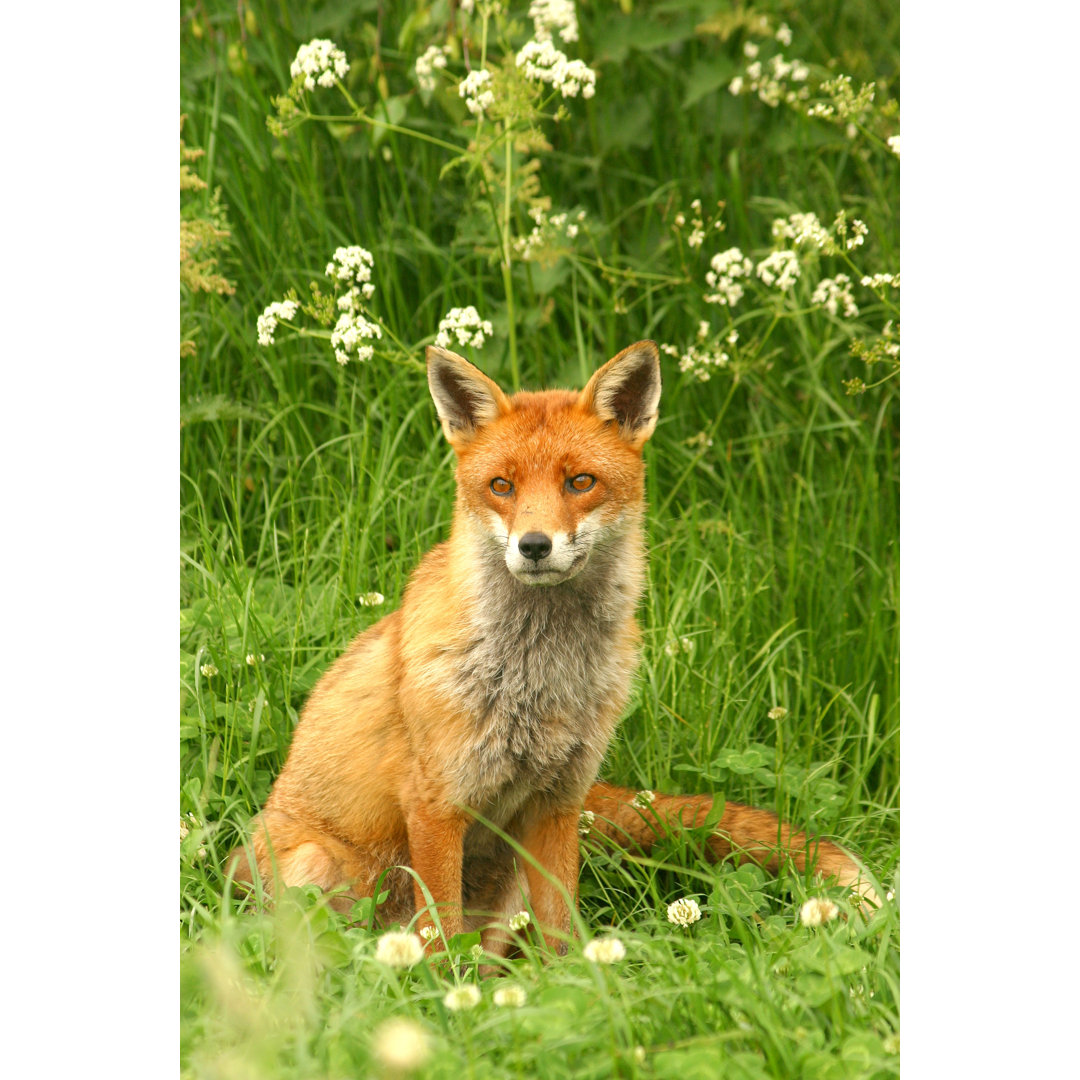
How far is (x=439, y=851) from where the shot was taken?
355 cm

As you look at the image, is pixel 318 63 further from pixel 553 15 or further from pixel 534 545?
pixel 534 545

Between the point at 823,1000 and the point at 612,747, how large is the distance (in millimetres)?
1797

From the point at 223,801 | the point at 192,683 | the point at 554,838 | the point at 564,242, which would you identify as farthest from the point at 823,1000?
the point at 564,242

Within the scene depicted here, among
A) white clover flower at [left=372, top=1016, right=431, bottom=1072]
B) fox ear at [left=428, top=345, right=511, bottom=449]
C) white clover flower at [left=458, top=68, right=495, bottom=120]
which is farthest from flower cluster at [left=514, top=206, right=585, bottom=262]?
white clover flower at [left=372, top=1016, right=431, bottom=1072]

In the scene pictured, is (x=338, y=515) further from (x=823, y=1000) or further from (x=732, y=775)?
(x=823, y=1000)

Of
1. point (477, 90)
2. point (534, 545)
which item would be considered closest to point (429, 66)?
point (477, 90)

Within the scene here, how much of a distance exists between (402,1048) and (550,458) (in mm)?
1658

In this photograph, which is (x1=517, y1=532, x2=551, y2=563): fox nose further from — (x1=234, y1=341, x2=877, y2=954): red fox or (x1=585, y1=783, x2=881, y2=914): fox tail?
(x1=585, y1=783, x2=881, y2=914): fox tail

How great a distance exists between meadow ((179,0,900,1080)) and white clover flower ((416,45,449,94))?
2cm

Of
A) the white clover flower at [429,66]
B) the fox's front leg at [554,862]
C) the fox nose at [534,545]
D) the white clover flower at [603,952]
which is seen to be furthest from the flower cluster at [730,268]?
the white clover flower at [603,952]

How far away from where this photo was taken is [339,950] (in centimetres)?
309

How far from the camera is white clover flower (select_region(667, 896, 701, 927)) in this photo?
3.57m

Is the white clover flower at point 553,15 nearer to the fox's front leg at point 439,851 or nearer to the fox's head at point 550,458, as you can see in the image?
the fox's head at point 550,458

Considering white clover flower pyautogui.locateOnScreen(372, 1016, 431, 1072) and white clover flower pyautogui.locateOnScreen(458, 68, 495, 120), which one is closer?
white clover flower pyautogui.locateOnScreen(372, 1016, 431, 1072)
